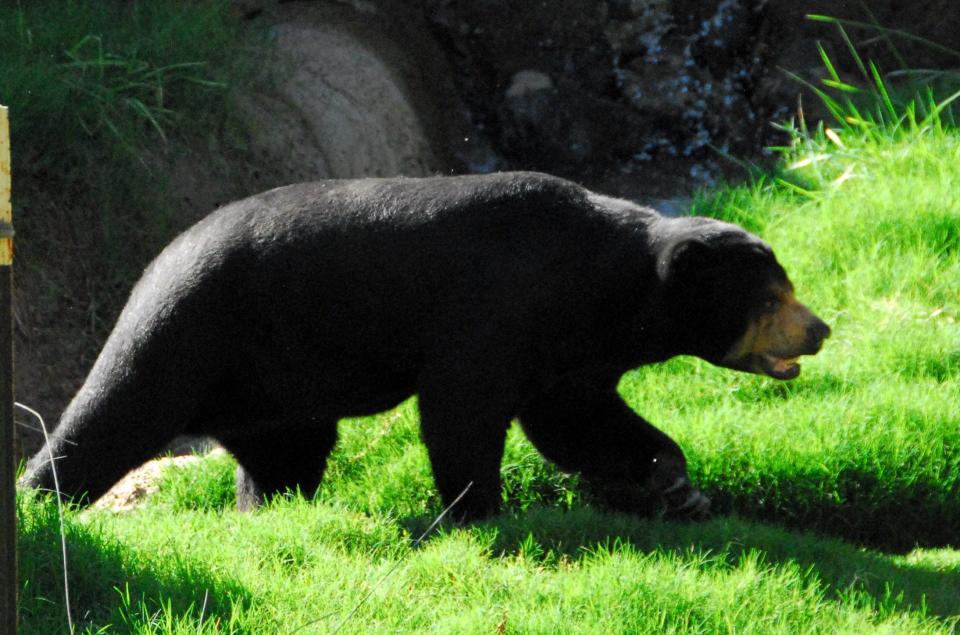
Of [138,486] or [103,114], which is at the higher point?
[103,114]

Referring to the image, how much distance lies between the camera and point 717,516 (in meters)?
5.55

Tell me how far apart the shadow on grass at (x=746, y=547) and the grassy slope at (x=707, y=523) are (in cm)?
1

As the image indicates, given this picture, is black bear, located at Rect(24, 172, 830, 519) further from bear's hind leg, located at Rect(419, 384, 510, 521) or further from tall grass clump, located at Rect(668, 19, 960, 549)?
tall grass clump, located at Rect(668, 19, 960, 549)

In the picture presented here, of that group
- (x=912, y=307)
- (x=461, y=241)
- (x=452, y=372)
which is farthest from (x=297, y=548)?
(x=912, y=307)

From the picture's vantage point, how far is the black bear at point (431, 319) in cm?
495

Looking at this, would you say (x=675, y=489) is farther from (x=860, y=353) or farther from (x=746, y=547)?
(x=860, y=353)

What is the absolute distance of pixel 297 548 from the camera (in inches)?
173

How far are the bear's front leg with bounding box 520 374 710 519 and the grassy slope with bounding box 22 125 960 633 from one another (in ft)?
0.67

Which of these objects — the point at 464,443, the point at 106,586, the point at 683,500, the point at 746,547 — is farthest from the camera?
the point at 683,500

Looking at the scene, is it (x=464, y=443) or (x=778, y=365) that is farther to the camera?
(x=778, y=365)

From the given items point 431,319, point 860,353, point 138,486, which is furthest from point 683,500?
point 138,486

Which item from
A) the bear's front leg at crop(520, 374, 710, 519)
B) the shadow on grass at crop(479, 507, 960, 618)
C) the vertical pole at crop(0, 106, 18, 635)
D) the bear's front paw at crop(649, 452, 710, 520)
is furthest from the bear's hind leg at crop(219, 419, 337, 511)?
the vertical pole at crop(0, 106, 18, 635)

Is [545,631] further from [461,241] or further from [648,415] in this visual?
[648,415]

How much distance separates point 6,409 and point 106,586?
5.33 feet
